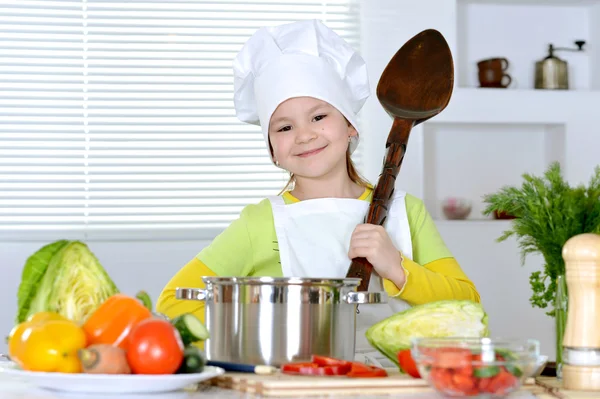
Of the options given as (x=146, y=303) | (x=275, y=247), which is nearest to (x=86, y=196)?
(x=275, y=247)

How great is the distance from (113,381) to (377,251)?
734 mm

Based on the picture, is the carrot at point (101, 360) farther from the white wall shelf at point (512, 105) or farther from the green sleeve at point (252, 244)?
the white wall shelf at point (512, 105)

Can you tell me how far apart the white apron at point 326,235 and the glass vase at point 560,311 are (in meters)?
0.71

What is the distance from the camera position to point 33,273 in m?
1.12

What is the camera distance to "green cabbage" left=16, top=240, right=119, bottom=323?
3.59 ft

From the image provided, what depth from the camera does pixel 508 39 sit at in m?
3.94

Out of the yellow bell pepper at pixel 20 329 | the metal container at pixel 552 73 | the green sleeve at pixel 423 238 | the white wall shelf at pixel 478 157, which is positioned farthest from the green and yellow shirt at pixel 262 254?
the metal container at pixel 552 73

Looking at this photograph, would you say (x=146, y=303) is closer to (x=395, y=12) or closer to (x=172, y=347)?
(x=172, y=347)

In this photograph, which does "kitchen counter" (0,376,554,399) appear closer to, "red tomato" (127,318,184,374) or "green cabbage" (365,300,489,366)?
"red tomato" (127,318,184,374)

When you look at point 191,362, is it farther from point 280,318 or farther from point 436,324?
point 436,324

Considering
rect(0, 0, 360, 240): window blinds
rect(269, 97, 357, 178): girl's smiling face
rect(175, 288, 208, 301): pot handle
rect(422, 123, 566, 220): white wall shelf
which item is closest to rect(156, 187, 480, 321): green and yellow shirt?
rect(269, 97, 357, 178): girl's smiling face

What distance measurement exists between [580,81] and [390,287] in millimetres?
2673

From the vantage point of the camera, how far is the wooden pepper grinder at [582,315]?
3.42ft

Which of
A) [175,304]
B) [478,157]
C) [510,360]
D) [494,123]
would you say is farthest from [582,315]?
[478,157]
